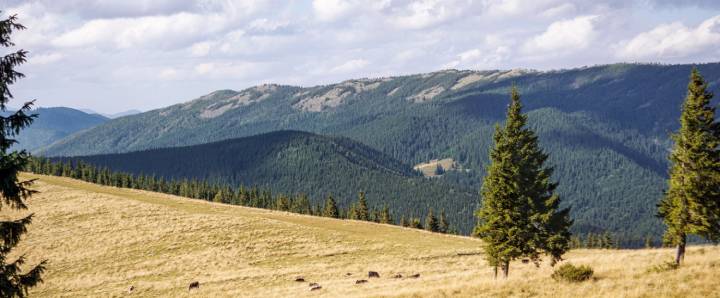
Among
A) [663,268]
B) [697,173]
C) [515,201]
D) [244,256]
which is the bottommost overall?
[244,256]

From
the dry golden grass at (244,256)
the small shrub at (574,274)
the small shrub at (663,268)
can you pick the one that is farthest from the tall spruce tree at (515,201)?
the small shrub at (663,268)

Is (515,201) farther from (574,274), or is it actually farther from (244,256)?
(244,256)

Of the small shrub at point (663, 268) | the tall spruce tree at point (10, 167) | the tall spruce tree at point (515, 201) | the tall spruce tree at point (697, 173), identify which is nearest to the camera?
the tall spruce tree at point (10, 167)

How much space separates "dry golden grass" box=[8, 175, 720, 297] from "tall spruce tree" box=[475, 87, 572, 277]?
1982 mm

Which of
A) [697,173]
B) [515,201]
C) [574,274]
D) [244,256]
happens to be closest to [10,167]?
[574,274]

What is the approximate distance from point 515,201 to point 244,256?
33.1 m

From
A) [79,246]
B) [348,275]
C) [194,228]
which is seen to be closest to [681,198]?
[348,275]

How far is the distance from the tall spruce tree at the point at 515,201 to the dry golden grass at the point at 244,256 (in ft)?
6.50

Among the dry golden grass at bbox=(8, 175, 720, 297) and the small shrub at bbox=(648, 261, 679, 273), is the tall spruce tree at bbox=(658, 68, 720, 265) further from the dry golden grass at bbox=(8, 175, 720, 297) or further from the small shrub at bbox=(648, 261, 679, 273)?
the small shrub at bbox=(648, 261, 679, 273)

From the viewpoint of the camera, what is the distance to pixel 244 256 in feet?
187

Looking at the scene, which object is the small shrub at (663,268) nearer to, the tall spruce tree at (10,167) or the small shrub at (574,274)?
the small shrub at (574,274)

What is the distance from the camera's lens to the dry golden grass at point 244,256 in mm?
35375

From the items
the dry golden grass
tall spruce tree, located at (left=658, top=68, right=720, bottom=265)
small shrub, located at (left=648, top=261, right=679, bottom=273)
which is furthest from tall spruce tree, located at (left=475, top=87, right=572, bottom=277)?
small shrub, located at (left=648, top=261, right=679, bottom=273)

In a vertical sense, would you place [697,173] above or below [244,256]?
above
